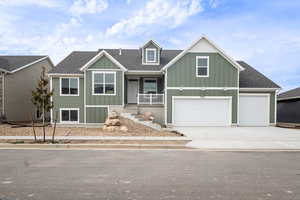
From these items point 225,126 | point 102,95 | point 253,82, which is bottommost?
point 225,126

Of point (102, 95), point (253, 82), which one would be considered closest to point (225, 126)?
point (253, 82)

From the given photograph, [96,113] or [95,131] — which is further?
[96,113]

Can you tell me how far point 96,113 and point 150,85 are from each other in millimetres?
5681

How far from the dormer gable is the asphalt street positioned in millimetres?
11850

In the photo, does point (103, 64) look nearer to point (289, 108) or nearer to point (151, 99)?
point (151, 99)

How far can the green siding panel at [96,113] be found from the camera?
16344 mm

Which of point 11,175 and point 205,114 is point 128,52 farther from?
point 11,175

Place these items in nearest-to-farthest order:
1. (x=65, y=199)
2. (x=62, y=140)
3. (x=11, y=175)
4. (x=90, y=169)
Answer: (x=65, y=199), (x=11, y=175), (x=90, y=169), (x=62, y=140)

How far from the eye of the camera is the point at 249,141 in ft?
33.3

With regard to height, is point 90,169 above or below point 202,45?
below

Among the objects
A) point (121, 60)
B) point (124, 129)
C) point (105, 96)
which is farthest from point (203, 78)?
point (105, 96)

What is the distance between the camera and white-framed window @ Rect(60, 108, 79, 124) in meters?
16.5

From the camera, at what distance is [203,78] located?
16.5m

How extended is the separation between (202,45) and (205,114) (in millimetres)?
5745
